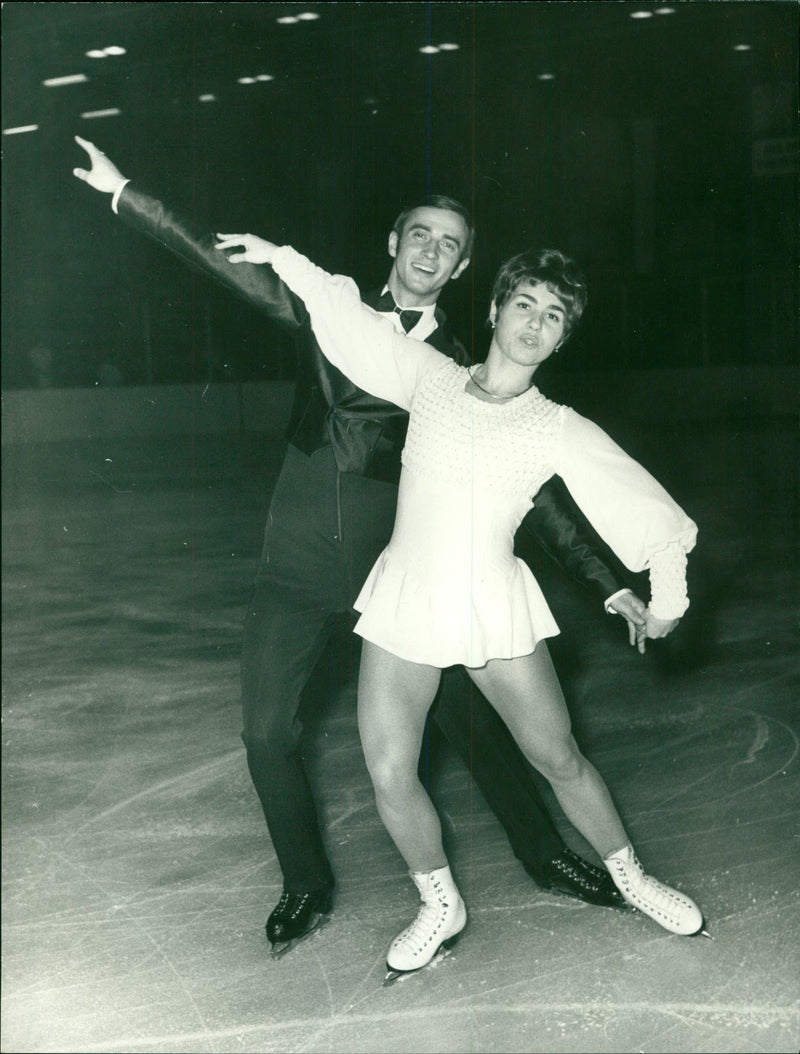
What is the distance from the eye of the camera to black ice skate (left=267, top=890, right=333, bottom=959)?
2920 mm

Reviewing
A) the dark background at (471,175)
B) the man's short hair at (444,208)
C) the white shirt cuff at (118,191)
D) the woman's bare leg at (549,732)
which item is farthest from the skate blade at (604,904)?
the dark background at (471,175)

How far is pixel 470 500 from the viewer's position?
2.57 metres

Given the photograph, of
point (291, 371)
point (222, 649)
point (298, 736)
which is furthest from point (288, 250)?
point (291, 371)

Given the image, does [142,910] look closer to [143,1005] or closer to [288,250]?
[143,1005]

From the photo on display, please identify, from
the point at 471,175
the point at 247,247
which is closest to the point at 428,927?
the point at 247,247

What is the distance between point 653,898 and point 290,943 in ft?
3.13

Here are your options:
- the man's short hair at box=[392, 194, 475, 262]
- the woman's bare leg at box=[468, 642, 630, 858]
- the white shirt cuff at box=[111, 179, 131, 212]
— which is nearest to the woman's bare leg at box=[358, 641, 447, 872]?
the woman's bare leg at box=[468, 642, 630, 858]

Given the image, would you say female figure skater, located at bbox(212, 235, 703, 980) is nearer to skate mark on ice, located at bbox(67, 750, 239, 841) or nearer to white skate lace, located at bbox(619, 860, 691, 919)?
white skate lace, located at bbox(619, 860, 691, 919)

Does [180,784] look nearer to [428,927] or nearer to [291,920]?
[291,920]

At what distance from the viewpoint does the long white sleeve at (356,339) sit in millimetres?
2635

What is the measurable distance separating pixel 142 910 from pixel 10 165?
2.02 m

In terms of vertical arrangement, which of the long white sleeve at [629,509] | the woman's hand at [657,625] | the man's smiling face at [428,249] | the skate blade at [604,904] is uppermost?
the man's smiling face at [428,249]

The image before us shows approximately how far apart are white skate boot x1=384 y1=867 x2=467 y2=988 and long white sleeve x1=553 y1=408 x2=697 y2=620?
0.87 meters

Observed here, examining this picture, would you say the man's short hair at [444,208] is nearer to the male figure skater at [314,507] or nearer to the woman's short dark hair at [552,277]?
the male figure skater at [314,507]
